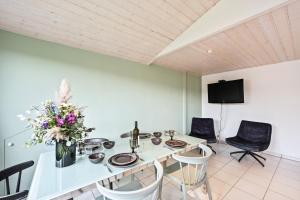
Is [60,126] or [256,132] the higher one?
[60,126]

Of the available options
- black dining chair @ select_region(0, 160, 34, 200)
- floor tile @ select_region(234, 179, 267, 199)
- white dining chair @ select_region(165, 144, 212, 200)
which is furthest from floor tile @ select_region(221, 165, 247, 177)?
black dining chair @ select_region(0, 160, 34, 200)

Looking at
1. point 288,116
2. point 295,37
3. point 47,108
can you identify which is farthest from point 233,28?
point 288,116

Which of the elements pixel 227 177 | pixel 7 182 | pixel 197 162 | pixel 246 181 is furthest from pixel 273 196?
pixel 7 182

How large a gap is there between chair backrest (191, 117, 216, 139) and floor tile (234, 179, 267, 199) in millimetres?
1378

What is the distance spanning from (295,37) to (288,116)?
192 cm

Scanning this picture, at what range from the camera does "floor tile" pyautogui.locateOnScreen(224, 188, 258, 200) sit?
1880mm

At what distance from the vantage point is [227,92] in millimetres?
3805

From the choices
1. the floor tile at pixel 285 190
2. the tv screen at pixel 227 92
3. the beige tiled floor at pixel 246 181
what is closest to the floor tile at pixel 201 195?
the beige tiled floor at pixel 246 181

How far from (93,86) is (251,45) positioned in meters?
2.91

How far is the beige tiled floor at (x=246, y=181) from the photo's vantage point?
6.36 feet

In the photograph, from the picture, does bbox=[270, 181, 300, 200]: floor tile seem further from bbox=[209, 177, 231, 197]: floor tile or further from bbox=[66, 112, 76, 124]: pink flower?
bbox=[66, 112, 76, 124]: pink flower

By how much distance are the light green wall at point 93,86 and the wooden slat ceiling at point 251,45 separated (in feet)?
2.45

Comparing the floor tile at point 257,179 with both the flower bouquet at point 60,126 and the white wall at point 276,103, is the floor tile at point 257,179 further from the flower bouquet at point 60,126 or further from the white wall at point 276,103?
the flower bouquet at point 60,126

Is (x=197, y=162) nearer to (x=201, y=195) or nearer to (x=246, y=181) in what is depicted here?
(x=201, y=195)
